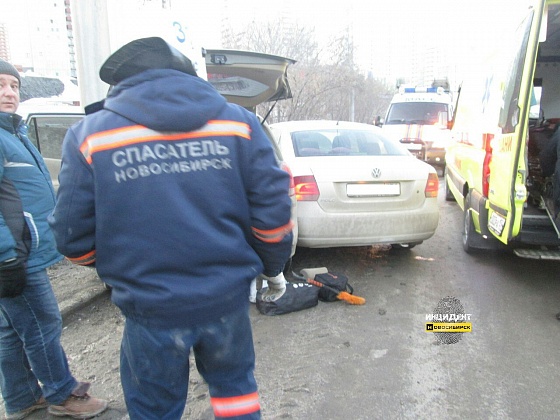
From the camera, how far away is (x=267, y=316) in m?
3.73

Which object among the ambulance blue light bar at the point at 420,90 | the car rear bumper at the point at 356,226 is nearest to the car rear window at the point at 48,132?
the car rear bumper at the point at 356,226

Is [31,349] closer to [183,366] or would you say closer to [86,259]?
[86,259]

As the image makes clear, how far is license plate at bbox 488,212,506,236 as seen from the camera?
12.7 ft

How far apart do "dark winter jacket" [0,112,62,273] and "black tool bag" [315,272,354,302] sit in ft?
7.54

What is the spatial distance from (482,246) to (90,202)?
4.31 m

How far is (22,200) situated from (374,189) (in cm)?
310

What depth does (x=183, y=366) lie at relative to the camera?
169 cm

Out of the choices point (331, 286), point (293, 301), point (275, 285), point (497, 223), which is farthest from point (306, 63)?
point (275, 285)

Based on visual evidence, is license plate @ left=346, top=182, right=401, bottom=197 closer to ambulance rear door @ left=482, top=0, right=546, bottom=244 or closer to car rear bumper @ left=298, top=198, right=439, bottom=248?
car rear bumper @ left=298, top=198, right=439, bottom=248

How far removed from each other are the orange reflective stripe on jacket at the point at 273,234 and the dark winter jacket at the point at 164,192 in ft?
0.34

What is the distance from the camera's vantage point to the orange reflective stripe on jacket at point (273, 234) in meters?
1.70

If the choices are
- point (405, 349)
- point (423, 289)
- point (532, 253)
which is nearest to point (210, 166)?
point (405, 349)

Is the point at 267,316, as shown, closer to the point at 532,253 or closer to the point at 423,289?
the point at 423,289

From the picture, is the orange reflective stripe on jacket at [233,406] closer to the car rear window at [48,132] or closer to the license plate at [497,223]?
the license plate at [497,223]
